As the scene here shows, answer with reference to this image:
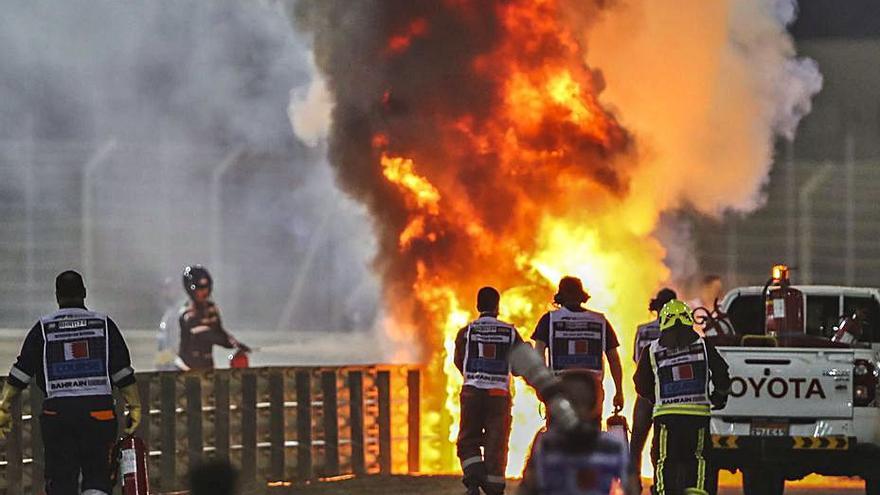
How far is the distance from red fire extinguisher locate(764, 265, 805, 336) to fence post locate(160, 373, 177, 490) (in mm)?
5424

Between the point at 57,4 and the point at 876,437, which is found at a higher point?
the point at 57,4

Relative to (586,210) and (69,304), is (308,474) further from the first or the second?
(69,304)

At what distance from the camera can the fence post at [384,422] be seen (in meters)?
19.0

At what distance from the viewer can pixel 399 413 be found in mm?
19375

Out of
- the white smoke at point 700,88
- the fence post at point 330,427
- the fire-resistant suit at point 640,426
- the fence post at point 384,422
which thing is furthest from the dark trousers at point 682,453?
the white smoke at point 700,88

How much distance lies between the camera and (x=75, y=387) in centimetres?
1196

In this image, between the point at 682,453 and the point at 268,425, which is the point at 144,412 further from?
the point at 682,453

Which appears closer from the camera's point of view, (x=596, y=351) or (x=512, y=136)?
(x=596, y=351)

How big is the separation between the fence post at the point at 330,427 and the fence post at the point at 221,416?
1.30 metres

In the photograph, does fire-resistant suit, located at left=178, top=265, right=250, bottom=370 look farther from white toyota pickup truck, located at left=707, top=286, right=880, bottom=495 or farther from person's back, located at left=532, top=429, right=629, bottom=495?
person's back, located at left=532, top=429, right=629, bottom=495

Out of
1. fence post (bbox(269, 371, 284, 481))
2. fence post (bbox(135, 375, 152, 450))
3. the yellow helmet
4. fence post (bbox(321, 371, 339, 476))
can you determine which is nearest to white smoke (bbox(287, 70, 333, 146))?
fence post (bbox(321, 371, 339, 476))

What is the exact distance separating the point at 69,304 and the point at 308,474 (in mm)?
6438

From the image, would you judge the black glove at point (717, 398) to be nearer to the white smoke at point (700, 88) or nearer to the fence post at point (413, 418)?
the fence post at point (413, 418)

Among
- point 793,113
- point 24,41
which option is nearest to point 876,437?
point 793,113
